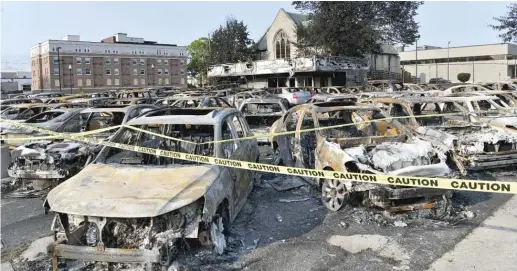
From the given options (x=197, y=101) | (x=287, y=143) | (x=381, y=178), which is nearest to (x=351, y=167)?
(x=381, y=178)

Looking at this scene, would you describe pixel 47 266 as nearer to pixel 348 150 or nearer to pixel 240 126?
pixel 240 126

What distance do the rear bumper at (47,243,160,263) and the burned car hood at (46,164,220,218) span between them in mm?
336

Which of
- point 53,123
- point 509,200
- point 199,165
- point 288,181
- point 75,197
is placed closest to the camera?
point 75,197

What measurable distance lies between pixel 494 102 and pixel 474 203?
16.3 ft

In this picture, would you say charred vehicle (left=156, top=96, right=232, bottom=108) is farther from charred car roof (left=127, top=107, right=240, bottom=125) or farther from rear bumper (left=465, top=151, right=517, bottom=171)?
rear bumper (left=465, top=151, right=517, bottom=171)

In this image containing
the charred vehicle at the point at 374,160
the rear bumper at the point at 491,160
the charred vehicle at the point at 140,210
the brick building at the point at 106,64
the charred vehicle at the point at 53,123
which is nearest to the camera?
the charred vehicle at the point at 140,210

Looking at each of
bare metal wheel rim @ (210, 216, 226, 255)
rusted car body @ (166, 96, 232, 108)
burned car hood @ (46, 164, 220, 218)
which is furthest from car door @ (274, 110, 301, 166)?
rusted car body @ (166, 96, 232, 108)

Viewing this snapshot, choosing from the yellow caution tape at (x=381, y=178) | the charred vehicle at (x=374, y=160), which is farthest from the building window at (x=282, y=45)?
the yellow caution tape at (x=381, y=178)

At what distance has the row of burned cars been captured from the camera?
4562 mm

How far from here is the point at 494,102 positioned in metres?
11.2

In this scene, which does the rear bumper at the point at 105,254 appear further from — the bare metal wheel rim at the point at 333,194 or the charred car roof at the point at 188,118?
the bare metal wheel rim at the point at 333,194

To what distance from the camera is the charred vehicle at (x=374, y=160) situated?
6.25m

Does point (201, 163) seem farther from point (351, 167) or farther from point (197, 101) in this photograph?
point (197, 101)

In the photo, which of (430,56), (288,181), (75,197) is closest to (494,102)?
(288,181)
